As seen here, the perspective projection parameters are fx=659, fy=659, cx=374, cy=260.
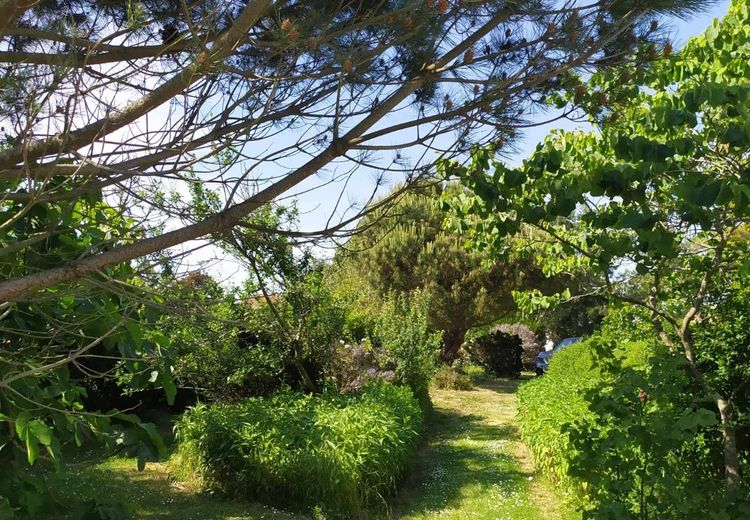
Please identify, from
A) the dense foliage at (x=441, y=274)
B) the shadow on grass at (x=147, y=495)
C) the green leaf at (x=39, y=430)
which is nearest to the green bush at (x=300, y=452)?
the shadow on grass at (x=147, y=495)

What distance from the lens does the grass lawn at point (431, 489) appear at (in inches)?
273

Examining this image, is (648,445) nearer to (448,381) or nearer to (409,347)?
(409,347)

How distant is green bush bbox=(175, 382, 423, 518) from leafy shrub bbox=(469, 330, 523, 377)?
18353mm

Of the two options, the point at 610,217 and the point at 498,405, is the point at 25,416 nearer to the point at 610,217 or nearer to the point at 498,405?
the point at 610,217

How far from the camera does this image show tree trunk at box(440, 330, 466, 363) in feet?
74.7

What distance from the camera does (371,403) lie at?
30.2 feet

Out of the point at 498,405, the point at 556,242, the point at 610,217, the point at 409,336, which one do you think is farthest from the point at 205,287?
the point at 498,405

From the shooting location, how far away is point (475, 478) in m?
8.48

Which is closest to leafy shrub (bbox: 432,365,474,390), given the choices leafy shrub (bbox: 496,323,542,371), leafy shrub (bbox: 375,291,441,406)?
leafy shrub (bbox: 375,291,441,406)

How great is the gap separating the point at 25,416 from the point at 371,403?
6.59m

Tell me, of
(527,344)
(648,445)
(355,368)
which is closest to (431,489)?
(355,368)

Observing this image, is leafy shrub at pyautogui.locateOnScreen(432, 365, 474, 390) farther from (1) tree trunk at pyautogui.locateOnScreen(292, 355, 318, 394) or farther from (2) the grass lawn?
(1) tree trunk at pyautogui.locateOnScreen(292, 355, 318, 394)

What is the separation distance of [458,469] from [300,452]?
8.85 feet

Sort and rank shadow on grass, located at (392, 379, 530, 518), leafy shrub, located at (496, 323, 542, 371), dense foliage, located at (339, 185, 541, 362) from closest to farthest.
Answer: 1. shadow on grass, located at (392, 379, 530, 518)
2. dense foliage, located at (339, 185, 541, 362)
3. leafy shrub, located at (496, 323, 542, 371)
